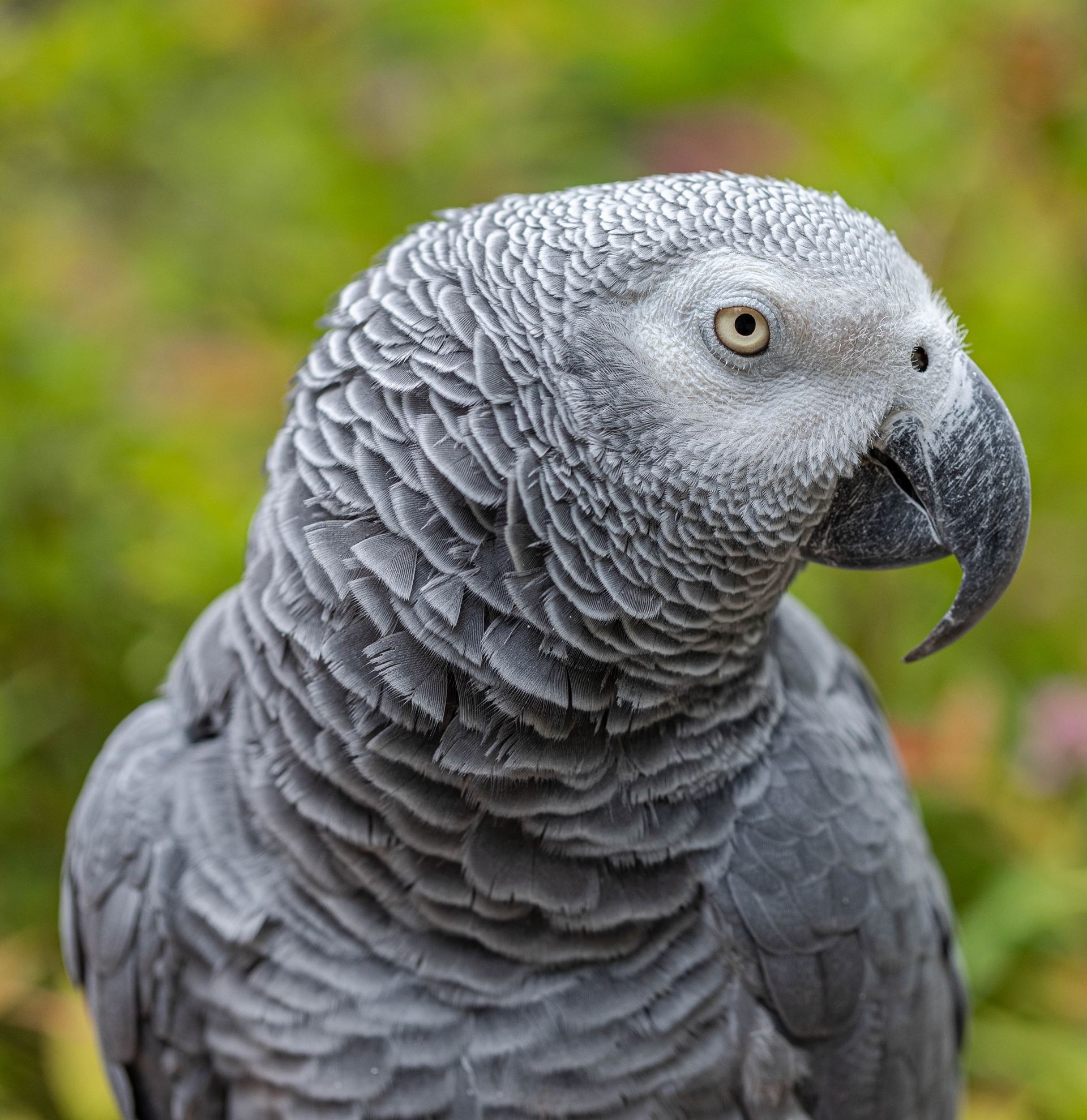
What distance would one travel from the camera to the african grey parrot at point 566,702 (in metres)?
0.99

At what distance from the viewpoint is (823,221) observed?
1.01 metres

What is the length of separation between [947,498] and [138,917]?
39.3 inches

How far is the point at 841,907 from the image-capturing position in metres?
1.22

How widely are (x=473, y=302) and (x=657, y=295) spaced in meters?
0.17

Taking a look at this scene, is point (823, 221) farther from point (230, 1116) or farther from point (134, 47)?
point (134, 47)

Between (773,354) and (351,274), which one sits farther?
(351,274)

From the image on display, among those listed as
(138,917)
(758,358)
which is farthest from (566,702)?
(138,917)

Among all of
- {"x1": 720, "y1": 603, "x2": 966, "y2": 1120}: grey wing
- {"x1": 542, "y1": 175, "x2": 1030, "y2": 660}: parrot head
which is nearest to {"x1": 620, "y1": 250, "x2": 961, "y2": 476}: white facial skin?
{"x1": 542, "y1": 175, "x2": 1030, "y2": 660}: parrot head

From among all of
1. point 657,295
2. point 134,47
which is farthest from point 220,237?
point 657,295

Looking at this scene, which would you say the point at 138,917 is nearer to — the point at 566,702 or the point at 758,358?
the point at 566,702

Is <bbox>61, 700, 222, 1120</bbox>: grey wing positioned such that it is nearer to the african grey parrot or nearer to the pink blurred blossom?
the african grey parrot

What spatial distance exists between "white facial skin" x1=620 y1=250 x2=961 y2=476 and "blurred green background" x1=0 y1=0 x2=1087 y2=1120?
943 mm

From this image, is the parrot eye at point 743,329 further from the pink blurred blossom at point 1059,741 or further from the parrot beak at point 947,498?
the pink blurred blossom at point 1059,741

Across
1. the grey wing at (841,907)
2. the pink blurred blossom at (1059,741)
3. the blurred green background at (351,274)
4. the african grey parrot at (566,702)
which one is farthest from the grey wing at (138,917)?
the pink blurred blossom at (1059,741)
